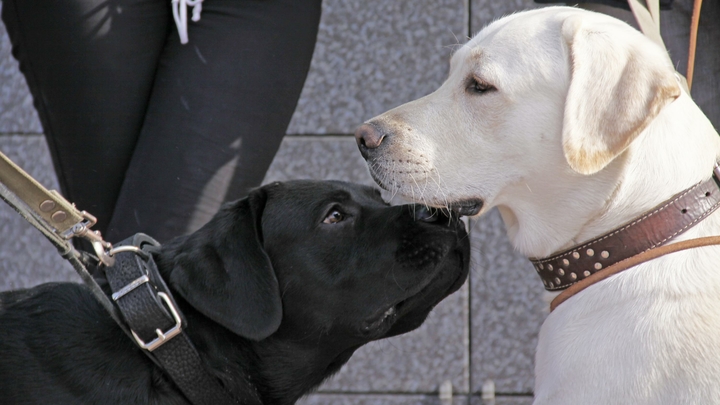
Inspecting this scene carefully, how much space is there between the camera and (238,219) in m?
2.14

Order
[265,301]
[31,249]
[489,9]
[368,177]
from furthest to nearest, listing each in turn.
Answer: [31,249] < [368,177] < [489,9] < [265,301]

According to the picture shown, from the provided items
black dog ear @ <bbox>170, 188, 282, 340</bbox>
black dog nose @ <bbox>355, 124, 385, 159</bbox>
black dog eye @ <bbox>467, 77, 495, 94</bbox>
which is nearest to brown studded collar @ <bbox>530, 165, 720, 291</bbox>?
black dog eye @ <bbox>467, 77, 495, 94</bbox>

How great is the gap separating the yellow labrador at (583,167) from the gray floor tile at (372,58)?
5.89 feet

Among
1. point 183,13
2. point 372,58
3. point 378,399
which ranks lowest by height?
point 378,399

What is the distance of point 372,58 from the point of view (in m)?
4.18

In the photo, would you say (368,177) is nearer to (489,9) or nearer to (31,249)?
(489,9)

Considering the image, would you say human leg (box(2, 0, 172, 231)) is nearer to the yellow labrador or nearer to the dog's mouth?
the yellow labrador

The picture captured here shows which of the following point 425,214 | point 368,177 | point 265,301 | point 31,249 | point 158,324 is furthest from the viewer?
point 31,249

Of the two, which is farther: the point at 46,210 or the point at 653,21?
the point at 653,21

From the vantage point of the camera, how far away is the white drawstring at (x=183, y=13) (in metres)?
2.42

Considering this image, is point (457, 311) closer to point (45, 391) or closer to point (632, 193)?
point (632, 193)

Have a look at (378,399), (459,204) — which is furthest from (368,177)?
(459,204)

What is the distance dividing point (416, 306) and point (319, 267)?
0.32 m

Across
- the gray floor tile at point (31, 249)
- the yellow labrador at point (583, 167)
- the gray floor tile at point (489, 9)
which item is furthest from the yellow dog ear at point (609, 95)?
the gray floor tile at point (31, 249)
